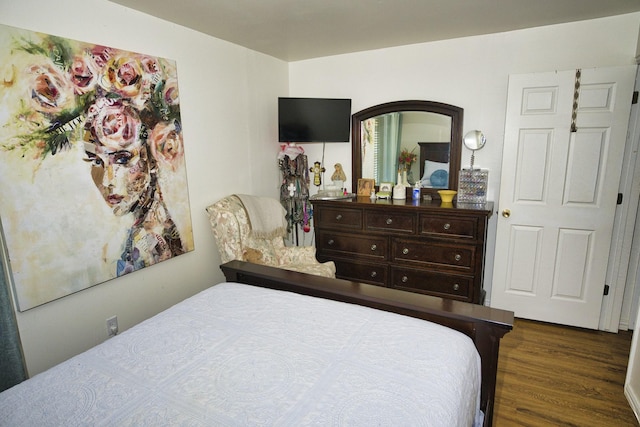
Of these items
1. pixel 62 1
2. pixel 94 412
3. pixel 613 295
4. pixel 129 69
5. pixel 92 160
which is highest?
pixel 62 1

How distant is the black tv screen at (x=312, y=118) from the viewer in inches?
133

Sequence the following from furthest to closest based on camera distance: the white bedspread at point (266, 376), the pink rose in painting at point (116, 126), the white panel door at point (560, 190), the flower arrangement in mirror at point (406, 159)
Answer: the flower arrangement in mirror at point (406, 159), the white panel door at point (560, 190), the pink rose in painting at point (116, 126), the white bedspread at point (266, 376)

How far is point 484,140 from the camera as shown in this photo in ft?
9.90

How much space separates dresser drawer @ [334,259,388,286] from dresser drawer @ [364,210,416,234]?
1.16ft

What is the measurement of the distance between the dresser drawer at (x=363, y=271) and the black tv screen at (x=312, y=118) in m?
1.23

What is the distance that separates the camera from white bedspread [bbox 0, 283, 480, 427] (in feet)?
3.19

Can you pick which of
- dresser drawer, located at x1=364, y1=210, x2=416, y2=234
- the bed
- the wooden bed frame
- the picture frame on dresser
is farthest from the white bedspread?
the picture frame on dresser

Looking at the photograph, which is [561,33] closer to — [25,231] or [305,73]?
[305,73]

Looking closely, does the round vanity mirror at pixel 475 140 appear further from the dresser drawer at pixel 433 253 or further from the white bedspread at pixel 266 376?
the white bedspread at pixel 266 376

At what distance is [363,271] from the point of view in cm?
324

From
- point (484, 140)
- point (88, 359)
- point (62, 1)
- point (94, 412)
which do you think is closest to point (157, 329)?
point (88, 359)

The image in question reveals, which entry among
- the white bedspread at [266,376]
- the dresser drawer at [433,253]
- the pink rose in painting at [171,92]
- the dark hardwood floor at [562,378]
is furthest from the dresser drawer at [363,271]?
the pink rose in painting at [171,92]

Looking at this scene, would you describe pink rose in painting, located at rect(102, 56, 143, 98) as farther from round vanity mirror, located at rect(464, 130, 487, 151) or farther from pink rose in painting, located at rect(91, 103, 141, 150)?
round vanity mirror, located at rect(464, 130, 487, 151)

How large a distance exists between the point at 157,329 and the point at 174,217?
4.06 ft
